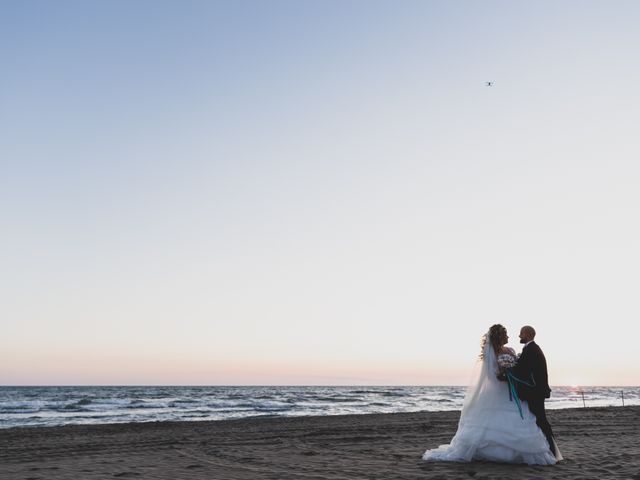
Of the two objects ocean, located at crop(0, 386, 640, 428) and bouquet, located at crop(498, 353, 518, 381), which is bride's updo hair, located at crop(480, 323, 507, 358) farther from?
ocean, located at crop(0, 386, 640, 428)

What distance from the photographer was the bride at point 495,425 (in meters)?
9.80

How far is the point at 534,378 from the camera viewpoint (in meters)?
10.2

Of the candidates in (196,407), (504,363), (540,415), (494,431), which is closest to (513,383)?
(504,363)

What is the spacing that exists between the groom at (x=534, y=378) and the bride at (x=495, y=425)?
16 centimetres

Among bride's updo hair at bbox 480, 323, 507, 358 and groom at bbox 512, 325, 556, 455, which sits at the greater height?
bride's updo hair at bbox 480, 323, 507, 358

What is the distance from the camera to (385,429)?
60.7 ft

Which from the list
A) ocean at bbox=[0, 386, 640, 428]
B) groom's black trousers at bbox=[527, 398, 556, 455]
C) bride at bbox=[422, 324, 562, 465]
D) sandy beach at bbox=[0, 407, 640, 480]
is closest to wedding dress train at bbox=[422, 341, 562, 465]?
bride at bbox=[422, 324, 562, 465]

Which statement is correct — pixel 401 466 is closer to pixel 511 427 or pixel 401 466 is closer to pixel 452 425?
pixel 511 427

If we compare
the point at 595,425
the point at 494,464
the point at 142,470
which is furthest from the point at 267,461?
the point at 595,425

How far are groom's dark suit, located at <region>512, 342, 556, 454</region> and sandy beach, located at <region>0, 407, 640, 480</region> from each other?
83 centimetres

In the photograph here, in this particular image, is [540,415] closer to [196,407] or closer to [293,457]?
[293,457]

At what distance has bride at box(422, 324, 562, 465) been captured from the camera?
9.80 meters

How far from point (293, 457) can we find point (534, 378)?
16.2 feet

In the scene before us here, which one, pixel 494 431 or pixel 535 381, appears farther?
pixel 535 381
